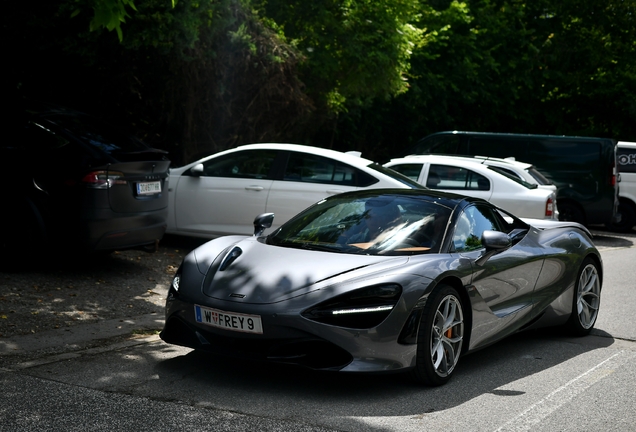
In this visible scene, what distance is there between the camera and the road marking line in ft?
16.8

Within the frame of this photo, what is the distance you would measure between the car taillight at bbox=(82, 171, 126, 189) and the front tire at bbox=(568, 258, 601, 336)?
4613 millimetres

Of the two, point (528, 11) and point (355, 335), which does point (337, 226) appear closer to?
point (355, 335)

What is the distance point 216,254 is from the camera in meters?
6.39

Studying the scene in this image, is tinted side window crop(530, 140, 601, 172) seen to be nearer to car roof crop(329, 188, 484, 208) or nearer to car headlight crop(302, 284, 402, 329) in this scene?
car roof crop(329, 188, 484, 208)

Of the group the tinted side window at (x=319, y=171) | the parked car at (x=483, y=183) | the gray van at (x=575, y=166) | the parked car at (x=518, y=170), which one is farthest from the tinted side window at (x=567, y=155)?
the tinted side window at (x=319, y=171)

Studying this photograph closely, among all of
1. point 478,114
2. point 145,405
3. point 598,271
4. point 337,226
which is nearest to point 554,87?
point 478,114

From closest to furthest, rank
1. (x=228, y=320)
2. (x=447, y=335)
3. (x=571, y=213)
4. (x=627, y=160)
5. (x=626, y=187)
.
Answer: (x=228, y=320)
(x=447, y=335)
(x=571, y=213)
(x=627, y=160)
(x=626, y=187)

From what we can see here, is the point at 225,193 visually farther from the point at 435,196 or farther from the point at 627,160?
the point at 627,160

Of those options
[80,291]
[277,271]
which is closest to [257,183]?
[80,291]

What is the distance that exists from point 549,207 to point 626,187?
651 centimetres

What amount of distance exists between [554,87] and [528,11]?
2.72 meters

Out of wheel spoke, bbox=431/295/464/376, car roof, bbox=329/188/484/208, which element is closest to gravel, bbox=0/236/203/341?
car roof, bbox=329/188/484/208

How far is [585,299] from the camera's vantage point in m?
8.02

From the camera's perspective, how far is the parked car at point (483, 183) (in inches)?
562
